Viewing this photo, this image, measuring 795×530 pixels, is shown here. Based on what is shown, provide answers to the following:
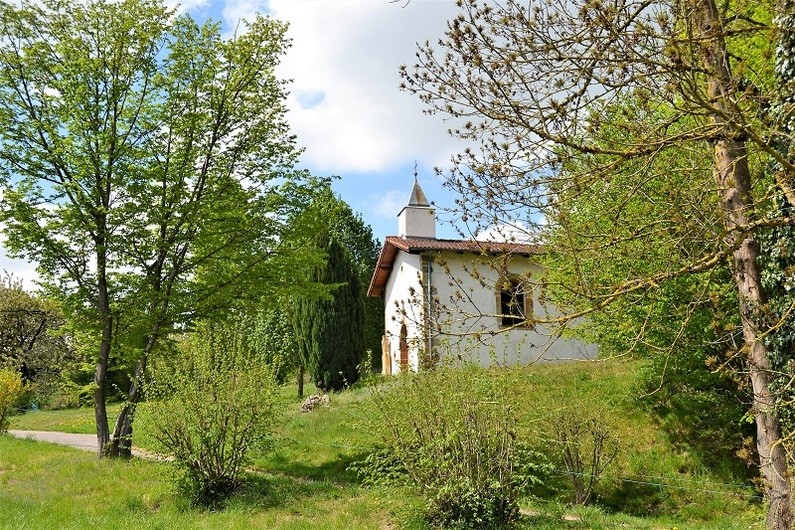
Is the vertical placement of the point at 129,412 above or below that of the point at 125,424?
above

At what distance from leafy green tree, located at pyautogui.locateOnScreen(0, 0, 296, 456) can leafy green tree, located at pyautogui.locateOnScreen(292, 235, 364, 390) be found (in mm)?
9141

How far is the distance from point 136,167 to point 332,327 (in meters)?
11.8

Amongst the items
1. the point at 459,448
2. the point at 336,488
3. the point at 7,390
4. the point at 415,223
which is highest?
the point at 415,223

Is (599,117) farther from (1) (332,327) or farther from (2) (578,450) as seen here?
(1) (332,327)

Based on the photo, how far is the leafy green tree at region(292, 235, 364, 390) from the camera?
22.2 m

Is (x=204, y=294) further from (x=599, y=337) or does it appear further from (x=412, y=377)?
(x=599, y=337)

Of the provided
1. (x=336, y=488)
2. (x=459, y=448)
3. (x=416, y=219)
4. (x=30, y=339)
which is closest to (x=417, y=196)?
(x=416, y=219)

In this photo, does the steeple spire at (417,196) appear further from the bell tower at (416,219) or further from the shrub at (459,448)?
the shrub at (459,448)

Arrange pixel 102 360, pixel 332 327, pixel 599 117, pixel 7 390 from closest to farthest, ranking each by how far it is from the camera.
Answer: pixel 599 117
pixel 102 360
pixel 7 390
pixel 332 327

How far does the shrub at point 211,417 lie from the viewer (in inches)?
372

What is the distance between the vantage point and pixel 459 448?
7426 mm

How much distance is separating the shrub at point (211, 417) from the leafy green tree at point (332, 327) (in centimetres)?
1184

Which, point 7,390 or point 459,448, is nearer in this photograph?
point 459,448

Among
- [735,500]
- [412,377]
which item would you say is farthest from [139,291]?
[735,500]
